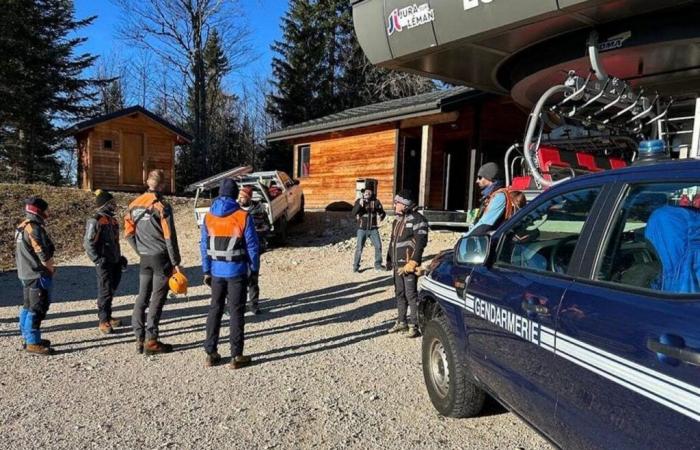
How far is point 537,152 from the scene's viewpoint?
22.4 ft

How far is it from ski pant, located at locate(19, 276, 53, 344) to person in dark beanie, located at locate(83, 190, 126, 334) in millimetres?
817

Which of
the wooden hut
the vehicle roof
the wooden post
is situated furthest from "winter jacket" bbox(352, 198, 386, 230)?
the wooden hut

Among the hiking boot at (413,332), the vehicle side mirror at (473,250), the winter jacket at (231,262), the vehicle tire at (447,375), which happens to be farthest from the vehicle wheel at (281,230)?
the vehicle side mirror at (473,250)

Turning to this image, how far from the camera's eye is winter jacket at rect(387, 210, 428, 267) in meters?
5.64

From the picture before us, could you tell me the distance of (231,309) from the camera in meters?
4.73

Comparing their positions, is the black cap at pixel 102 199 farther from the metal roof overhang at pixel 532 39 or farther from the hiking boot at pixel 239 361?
the metal roof overhang at pixel 532 39

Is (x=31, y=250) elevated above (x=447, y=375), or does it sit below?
above

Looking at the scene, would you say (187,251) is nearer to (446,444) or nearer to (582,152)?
(582,152)

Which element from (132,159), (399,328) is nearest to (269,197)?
(399,328)

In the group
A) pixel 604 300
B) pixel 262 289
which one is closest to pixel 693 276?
pixel 604 300

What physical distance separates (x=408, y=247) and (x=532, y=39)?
4.02 m

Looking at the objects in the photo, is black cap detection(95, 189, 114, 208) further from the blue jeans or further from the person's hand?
the blue jeans

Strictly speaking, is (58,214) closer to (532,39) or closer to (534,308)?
(532,39)

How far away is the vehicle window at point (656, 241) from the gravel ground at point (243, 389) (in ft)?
5.62
